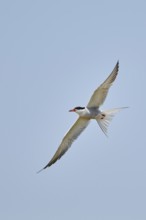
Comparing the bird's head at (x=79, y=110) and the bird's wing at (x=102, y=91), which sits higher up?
the bird's wing at (x=102, y=91)

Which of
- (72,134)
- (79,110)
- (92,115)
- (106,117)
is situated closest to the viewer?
(106,117)

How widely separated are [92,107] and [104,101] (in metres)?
0.38

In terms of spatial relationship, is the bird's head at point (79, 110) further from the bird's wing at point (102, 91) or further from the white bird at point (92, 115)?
the bird's wing at point (102, 91)

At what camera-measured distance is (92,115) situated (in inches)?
620

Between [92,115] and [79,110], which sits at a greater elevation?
[79,110]

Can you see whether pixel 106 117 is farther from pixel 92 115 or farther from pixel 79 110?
pixel 79 110

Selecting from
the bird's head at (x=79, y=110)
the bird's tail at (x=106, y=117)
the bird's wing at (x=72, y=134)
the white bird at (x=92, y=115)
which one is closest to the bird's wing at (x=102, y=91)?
the white bird at (x=92, y=115)

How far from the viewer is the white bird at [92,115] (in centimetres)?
1523

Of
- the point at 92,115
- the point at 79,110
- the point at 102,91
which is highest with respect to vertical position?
the point at 102,91

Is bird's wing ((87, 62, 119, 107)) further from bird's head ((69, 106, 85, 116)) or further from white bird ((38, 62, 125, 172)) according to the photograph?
bird's head ((69, 106, 85, 116))

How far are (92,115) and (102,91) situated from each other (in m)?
0.73

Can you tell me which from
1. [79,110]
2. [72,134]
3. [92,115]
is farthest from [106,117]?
[72,134]

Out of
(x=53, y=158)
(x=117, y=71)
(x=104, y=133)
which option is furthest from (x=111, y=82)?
(x=53, y=158)

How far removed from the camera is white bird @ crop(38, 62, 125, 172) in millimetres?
15227
